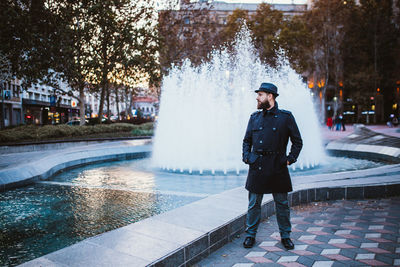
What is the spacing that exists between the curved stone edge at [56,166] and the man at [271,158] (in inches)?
257

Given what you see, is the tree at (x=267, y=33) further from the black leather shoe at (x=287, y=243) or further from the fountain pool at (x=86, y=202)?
the black leather shoe at (x=287, y=243)

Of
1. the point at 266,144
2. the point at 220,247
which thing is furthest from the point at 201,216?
the point at 266,144

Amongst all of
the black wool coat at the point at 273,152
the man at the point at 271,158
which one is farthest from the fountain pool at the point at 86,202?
the black wool coat at the point at 273,152

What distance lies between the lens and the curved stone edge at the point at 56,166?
7793 mm

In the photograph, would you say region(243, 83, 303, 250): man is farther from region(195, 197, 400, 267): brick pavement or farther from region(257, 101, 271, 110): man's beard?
region(195, 197, 400, 267): brick pavement

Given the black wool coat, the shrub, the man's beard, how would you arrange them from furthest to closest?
1. the shrub
2. the man's beard
3. the black wool coat

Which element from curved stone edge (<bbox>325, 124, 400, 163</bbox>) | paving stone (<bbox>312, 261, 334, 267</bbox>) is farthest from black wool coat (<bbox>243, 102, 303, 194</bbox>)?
curved stone edge (<bbox>325, 124, 400, 163</bbox>)

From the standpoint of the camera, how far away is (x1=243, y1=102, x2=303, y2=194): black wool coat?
12.1ft

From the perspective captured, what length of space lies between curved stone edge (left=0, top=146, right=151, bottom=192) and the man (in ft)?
21.4

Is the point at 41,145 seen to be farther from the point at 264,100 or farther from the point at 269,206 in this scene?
the point at 264,100

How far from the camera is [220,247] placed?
3.90 meters

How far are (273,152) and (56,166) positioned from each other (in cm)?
861

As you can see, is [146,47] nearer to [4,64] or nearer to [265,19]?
[4,64]

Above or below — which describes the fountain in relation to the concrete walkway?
above
